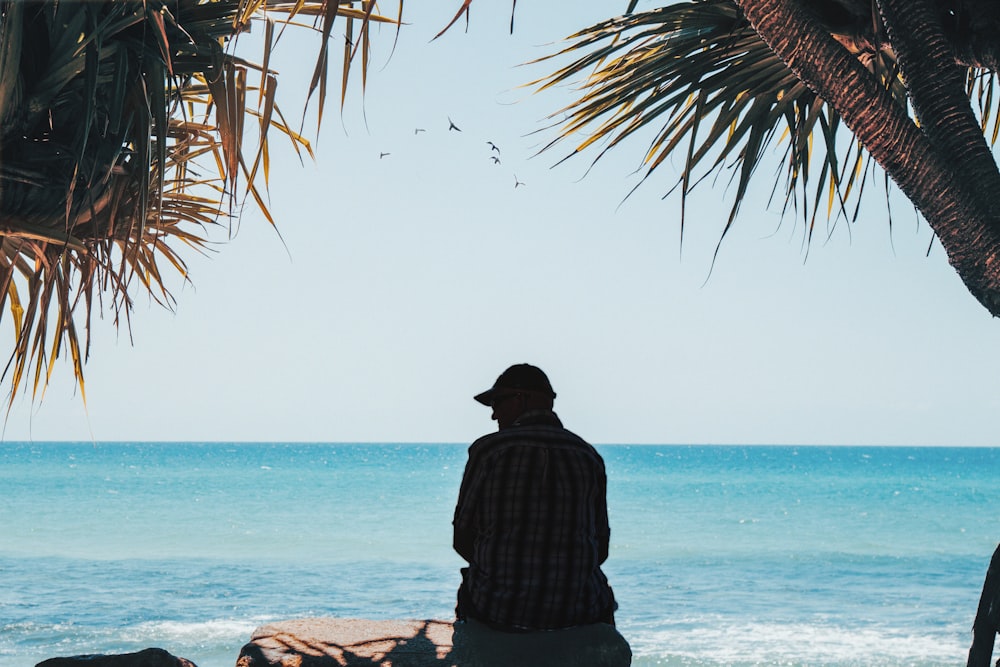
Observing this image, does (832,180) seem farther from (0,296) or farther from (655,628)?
(655,628)

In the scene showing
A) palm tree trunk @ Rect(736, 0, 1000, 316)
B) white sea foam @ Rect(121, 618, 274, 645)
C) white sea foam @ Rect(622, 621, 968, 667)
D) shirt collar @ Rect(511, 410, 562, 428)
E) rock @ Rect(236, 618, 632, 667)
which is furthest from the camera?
white sea foam @ Rect(121, 618, 274, 645)

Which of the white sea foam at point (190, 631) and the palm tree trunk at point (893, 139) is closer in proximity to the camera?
the palm tree trunk at point (893, 139)

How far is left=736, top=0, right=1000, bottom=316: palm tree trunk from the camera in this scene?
8.00 ft

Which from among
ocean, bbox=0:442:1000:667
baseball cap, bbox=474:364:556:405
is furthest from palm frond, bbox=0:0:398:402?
ocean, bbox=0:442:1000:667

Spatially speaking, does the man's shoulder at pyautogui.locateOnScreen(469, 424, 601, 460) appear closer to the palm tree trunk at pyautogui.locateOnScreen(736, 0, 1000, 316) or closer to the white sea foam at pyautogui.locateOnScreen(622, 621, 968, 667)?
the palm tree trunk at pyautogui.locateOnScreen(736, 0, 1000, 316)

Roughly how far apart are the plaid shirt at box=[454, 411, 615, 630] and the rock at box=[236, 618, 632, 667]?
5 cm

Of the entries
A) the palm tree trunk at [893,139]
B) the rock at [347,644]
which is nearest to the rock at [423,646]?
the rock at [347,644]

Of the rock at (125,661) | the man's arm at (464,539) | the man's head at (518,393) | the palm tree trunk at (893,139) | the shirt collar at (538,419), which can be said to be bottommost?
the rock at (125,661)

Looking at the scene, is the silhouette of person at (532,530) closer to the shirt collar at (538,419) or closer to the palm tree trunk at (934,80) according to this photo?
the shirt collar at (538,419)

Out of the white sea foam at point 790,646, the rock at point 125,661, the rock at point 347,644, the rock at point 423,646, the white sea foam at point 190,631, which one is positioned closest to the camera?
the rock at point 423,646

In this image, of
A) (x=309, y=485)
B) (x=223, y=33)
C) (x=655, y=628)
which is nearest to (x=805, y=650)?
(x=655, y=628)

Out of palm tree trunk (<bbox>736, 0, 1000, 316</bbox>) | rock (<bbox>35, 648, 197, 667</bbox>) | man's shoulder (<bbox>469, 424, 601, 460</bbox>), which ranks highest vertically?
palm tree trunk (<bbox>736, 0, 1000, 316</bbox>)

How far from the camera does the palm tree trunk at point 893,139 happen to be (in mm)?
2439

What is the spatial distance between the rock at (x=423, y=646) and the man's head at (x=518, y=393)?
18.3 inches
